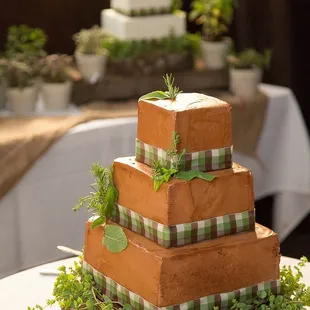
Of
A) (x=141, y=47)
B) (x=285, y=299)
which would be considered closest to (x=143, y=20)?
(x=141, y=47)

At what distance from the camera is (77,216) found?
3.98 meters

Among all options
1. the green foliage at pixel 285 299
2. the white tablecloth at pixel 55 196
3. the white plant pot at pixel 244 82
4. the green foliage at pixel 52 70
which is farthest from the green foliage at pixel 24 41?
the green foliage at pixel 285 299

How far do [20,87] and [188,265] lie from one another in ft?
7.45

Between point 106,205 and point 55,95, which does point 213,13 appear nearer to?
point 55,95

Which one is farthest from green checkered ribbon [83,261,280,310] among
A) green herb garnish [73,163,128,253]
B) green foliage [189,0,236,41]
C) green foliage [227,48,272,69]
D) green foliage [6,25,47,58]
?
green foliage [189,0,236,41]

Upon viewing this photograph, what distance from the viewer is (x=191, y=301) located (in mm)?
2025

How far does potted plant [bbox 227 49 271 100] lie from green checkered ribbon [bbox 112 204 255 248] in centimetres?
249

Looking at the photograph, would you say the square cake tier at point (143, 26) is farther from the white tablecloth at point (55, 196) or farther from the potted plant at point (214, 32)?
the white tablecloth at point (55, 196)

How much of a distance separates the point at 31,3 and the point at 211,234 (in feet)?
11.7

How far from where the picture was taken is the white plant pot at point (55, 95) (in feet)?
13.7

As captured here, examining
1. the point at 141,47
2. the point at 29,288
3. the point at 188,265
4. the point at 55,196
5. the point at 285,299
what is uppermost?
the point at 141,47

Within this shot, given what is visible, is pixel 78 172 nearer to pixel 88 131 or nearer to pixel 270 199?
pixel 88 131

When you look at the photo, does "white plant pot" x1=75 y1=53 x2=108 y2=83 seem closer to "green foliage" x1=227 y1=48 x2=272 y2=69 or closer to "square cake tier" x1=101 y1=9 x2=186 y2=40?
"square cake tier" x1=101 y1=9 x2=186 y2=40

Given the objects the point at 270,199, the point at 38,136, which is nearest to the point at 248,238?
the point at 38,136
